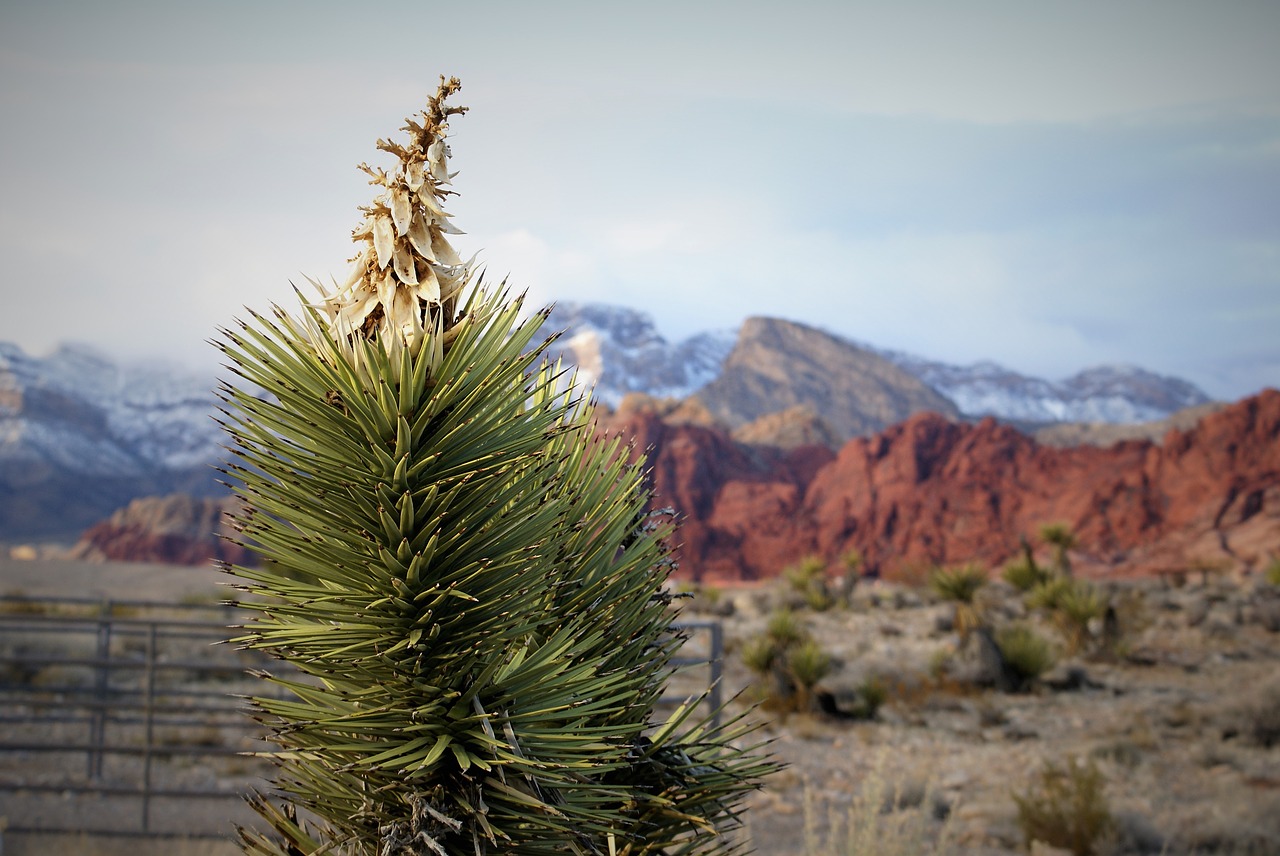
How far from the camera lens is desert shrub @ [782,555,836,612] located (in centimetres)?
2736

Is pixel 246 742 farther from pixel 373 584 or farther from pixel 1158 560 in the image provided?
pixel 1158 560

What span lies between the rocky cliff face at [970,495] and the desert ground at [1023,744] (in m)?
32.4

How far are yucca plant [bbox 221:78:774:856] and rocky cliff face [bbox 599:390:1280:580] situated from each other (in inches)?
1889

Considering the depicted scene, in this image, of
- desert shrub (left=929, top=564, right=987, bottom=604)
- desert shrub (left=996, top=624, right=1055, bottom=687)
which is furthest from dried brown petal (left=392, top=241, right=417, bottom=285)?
desert shrub (left=929, top=564, right=987, bottom=604)

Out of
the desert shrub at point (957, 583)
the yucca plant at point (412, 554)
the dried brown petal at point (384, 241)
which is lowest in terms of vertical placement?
the desert shrub at point (957, 583)

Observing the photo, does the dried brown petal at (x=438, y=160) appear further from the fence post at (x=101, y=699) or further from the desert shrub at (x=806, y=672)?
the desert shrub at (x=806, y=672)

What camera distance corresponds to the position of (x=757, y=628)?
22.2 metres

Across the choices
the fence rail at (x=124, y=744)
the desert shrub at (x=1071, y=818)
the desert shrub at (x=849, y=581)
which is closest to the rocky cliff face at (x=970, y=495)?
the desert shrub at (x=849, y=581)

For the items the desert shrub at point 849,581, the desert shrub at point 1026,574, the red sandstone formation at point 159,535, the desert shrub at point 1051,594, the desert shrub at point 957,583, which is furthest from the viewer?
the red sandstone formation at point 159,535

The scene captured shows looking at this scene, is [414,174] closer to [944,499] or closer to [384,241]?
[384,241]

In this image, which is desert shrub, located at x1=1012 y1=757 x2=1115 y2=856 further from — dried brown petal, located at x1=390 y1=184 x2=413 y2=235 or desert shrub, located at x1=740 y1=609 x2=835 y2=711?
dried brown petal, located at x1=390 y1=184 x2=413 y2=235

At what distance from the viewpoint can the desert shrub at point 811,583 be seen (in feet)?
89.8

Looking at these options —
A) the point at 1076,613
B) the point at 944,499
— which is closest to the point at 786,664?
the point at 1076,613

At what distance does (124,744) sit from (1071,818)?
418 inches
